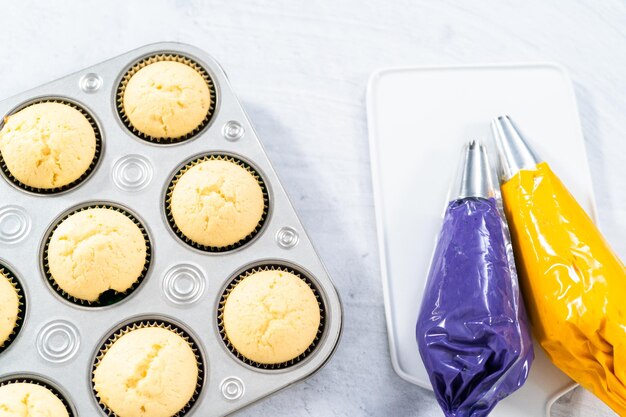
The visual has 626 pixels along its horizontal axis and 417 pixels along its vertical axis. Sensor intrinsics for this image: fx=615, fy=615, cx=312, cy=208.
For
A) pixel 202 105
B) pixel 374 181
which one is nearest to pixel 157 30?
pixel 202 105

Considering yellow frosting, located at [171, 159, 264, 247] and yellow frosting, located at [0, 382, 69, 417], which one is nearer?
yellow frosting, located at [0, 382, 69, 417]

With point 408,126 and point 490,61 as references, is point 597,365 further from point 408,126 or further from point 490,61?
point 490,61

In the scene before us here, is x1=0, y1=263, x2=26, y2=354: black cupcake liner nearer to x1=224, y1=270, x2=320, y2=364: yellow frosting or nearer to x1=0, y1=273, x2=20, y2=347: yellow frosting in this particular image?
x1=0, y1=273, x2=20, y2=347: yellow frosting

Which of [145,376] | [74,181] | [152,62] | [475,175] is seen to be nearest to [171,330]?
[145,376]

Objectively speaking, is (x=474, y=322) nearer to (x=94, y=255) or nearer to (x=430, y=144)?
(x=430, y=144)

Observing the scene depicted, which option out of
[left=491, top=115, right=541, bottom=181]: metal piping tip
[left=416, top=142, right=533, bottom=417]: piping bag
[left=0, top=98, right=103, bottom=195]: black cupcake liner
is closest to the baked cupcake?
[left=0, top=98, right=103, bottom=195]: black cupcake liner
